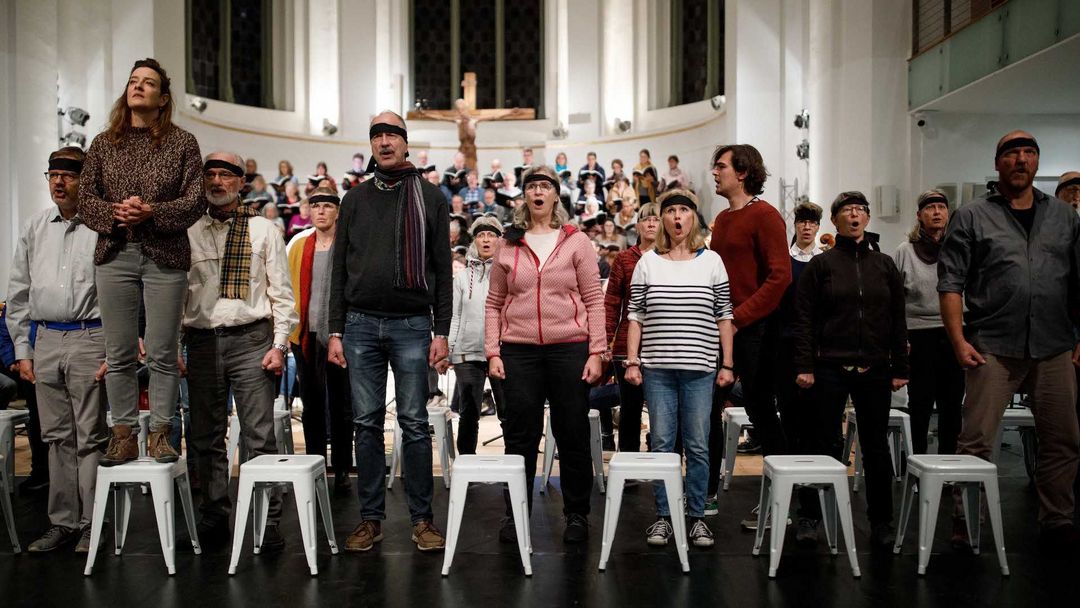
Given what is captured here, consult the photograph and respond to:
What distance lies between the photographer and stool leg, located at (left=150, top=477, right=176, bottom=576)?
11.7 ft

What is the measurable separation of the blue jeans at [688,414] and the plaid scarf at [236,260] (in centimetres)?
177

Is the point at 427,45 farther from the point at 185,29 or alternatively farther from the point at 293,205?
the point at 293,205

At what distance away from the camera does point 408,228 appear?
370 centimetres

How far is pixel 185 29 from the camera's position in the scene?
15398 mm

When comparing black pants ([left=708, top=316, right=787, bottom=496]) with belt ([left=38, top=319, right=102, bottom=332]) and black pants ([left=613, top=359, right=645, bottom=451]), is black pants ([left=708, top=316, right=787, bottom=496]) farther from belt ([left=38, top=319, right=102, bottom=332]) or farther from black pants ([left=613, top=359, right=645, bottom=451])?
belt ([left=38, top=319, right=102, bottom=332])

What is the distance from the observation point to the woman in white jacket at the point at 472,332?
479 centimetres

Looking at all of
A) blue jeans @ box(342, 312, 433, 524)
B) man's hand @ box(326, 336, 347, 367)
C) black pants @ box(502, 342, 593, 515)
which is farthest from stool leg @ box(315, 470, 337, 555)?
black pants @ box(502, 342, 593, 515)

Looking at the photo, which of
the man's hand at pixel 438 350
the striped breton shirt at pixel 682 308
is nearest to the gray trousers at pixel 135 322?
the man's hand at pixel 438 350

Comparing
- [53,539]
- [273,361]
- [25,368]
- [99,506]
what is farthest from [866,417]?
[25,368]

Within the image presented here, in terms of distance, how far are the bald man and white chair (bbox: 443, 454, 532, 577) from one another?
186 centimetres

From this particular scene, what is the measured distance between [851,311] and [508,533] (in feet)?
5.80

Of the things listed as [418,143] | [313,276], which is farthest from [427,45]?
[313,276]

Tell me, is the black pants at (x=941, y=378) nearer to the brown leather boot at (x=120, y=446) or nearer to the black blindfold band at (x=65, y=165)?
the brown leather boot at (x=120, y=446)

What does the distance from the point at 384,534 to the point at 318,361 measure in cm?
112
